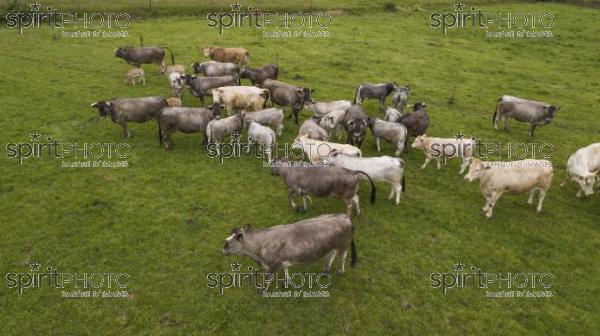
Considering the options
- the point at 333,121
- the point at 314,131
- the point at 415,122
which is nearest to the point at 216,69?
the point at 333,121

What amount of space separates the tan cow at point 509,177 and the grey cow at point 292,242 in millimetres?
5142

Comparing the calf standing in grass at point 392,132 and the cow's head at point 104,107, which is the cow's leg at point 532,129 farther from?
the cow's head at point 104,107

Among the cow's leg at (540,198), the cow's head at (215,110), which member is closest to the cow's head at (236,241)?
the cow's head at (215,110)

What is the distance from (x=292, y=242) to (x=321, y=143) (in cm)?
512

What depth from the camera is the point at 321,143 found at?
1342 cm

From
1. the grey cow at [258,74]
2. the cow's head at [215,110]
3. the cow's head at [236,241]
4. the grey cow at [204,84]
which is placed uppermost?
the grey cow at [258,74]

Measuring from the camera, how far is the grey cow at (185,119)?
14688mm

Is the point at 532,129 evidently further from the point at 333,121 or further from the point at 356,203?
the point at 356,203

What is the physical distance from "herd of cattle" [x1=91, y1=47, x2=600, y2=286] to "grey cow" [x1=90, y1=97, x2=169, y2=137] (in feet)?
0.11

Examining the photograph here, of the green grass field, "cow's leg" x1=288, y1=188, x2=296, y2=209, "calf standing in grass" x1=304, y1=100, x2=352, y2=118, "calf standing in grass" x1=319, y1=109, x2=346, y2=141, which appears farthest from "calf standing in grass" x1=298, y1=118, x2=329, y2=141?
"cow's leg" x1=288, y1=188, x2=296, y2=209

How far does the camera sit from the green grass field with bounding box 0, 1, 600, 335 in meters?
8.91

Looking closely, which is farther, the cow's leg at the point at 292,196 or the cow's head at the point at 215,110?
the cow's head at the point at 215,110

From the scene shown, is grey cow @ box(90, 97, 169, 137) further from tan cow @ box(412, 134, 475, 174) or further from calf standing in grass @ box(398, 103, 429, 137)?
tan cow @ box(412, 134, 475, 174)

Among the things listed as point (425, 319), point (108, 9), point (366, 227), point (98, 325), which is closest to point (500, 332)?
point (425, 319)
